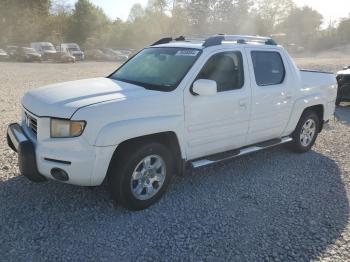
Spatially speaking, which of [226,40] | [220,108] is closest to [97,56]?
[226,40]

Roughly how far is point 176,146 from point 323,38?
2753 inches

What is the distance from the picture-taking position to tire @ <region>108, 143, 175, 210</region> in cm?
382

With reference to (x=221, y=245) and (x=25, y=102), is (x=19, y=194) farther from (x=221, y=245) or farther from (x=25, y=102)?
(x=221, y=245)

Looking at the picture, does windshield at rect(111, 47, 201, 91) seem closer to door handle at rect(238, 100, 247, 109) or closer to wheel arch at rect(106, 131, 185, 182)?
wheel arch at rect(106, 131, 185, 182)

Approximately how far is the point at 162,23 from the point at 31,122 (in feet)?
218

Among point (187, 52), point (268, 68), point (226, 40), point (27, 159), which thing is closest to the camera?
point (27, 159)

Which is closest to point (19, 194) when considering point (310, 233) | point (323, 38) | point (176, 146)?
point (176, 146)

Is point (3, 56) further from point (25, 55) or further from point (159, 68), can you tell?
point (159, 68)

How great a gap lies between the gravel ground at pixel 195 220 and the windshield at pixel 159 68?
4.52ft

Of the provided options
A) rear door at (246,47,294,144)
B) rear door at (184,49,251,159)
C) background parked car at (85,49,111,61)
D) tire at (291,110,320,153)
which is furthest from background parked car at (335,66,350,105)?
background parked car at (85,49,111,61)

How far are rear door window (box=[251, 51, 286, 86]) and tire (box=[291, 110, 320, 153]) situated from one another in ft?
3.19

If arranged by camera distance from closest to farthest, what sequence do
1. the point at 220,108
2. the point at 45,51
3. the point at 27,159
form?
the point at 27,159 < the point at 220,108 < the point at 45,51

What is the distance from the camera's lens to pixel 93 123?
3.53 metres

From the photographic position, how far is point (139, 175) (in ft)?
13.2
